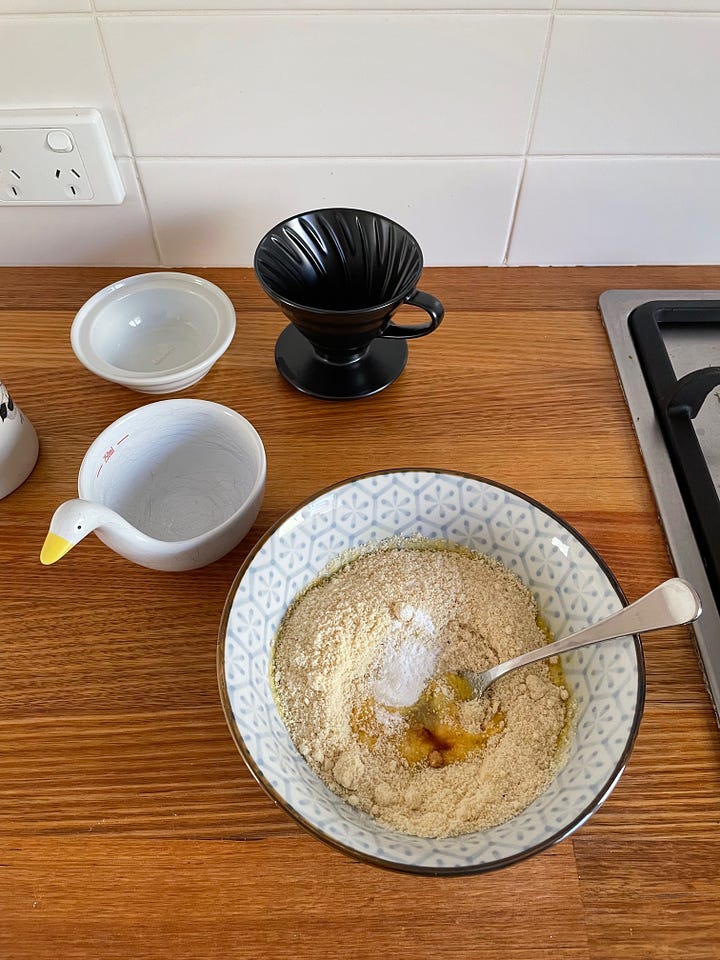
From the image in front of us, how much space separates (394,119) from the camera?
2.50 feet

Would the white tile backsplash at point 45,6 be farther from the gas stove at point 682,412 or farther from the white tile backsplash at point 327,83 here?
the gas stove at point 682,412

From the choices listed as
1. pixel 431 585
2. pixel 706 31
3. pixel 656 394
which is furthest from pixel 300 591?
pixel 706 31

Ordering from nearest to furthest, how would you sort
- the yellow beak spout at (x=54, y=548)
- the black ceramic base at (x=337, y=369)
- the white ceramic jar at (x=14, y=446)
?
the yellow beak spout at (x=54, y=548) → the white ceramic jar at (x=14, y=446) → the black ceramic base at (x=337, y=369)

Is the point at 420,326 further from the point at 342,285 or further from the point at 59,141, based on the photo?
the point at 59,141

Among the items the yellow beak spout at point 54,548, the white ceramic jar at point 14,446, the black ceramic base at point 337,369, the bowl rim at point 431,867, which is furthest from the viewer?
the black ceramic base at point 337,369

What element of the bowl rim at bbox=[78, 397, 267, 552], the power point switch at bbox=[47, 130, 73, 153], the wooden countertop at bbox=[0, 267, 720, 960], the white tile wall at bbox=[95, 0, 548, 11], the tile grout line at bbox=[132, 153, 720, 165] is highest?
the white tile wall at bbox=[95, 0, 548, 11]

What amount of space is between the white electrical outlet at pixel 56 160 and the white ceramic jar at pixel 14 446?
0.25m

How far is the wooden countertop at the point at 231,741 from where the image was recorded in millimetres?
511

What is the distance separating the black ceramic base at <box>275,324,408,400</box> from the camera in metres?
0.78

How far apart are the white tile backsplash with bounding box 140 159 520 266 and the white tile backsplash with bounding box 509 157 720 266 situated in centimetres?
4

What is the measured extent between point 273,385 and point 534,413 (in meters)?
0.28

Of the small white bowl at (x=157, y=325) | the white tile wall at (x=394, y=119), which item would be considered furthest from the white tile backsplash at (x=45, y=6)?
the small white bowl at (x=157, y=325)

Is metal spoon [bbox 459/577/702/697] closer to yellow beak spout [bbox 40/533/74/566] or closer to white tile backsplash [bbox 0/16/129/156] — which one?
yellow beak spout [bbox 40/533/74/566]

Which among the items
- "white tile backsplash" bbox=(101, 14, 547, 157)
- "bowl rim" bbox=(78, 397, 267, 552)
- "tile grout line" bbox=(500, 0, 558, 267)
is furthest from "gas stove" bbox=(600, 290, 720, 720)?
"bowl rim" bbox=(78, 397, 267, 552)
